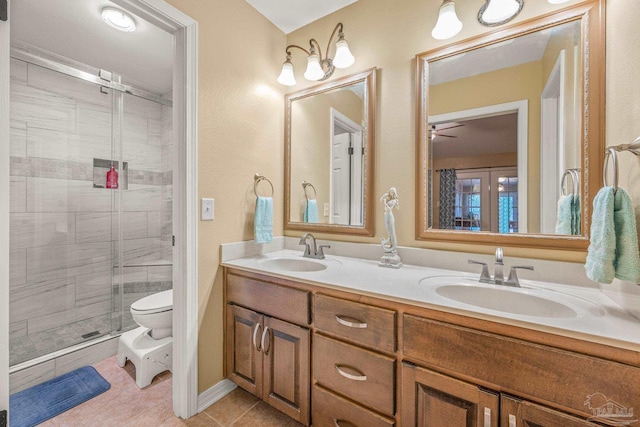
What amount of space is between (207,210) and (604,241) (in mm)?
1646

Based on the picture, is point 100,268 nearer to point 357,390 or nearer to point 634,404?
point 357,390

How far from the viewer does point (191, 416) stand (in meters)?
1.40

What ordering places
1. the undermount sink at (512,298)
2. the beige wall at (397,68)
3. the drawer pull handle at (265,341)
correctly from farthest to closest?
the beige wall at (397,68) → the drawer pull handle at (265,341) → the undermount sink at (512,298)

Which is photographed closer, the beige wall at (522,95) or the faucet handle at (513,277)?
the faucet handle at (513,277)

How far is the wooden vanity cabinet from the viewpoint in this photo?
1.22m

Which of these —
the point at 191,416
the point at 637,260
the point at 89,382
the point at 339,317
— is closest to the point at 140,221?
the point at 89,382

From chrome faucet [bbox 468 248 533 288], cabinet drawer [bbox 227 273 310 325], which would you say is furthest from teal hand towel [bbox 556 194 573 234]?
cabinet drawer [bbox 227 273 310 325]

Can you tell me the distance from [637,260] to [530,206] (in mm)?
494

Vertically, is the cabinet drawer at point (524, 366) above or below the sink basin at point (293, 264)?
below

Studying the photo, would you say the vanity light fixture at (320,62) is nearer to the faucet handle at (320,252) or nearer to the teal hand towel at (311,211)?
the teal hand towel at (311,211)

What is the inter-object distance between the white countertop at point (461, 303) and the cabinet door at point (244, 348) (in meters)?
0.27

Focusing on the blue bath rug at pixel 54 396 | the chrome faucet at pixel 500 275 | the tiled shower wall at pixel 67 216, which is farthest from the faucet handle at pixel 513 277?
the tiled shower wall at pixel 67 216

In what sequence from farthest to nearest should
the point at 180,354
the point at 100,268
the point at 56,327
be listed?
1. the point at 100,268
2. the point at 56,327
3. the point at 180,354

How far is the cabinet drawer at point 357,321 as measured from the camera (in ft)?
3.23
